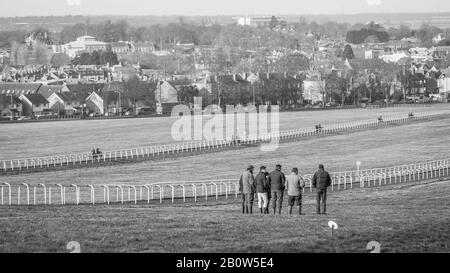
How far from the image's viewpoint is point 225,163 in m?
60.8

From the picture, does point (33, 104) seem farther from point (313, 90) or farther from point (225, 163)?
point (225, 163)

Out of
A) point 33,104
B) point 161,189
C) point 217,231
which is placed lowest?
point 33,104

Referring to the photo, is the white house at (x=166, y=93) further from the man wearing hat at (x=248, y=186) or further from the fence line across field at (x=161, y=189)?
the man wearing hat at (x=248, y=186)

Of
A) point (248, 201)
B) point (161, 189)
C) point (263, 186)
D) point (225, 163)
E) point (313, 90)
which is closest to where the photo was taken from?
point (263, 186)

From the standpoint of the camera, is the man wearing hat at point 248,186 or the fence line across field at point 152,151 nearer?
the man wearing hat at point 248,186

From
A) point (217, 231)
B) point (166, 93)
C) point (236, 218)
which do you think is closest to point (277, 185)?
point (236, 218)

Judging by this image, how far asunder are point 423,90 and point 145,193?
134m

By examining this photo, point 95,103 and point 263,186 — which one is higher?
point 263,186

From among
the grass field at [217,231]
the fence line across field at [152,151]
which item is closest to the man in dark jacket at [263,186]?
the grass field at [217,231]

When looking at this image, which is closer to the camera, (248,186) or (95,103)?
(248,186)

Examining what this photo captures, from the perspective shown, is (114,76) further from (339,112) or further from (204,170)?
(204,170)

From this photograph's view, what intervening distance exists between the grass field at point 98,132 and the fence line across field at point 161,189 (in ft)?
86.5

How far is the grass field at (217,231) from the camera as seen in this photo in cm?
2038

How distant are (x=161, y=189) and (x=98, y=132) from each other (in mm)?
57642
